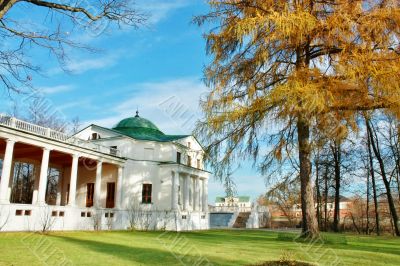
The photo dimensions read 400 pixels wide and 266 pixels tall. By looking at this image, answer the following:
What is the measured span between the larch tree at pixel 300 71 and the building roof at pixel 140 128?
868 inches

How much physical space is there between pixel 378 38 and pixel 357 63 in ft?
4.56

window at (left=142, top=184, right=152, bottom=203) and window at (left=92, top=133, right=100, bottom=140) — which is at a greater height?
window at (left=92, top=133, right=100, bottom=140)

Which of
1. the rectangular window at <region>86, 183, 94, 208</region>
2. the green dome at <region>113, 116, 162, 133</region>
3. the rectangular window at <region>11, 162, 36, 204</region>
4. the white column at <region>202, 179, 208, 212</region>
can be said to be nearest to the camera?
the rectangular window at <region>86, 183, 94, 208</region>

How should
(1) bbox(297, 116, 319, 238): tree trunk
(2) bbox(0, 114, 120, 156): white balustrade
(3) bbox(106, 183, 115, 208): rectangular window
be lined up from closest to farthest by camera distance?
1. (1) bbox(297, 116, 319, 238): tree trunk
2. (2) bbox(0, 114, 120, 156): white balustrade
3. (3) bbox(106, 183, 115, 208): rectangular window

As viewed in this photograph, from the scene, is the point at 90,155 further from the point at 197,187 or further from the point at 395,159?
the point at 395,159

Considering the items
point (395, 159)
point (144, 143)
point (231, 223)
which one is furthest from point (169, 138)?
point (395, 159)

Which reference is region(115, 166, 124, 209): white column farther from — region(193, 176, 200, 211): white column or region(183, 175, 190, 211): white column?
region(193, 176, 200, 211): white column

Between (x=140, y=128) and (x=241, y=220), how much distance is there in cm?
1474

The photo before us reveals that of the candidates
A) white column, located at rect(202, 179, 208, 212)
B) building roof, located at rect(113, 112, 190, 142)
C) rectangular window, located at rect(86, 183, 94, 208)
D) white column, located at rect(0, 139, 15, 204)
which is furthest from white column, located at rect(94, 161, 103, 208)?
white column, located at rect(202, 179, 208, 212)

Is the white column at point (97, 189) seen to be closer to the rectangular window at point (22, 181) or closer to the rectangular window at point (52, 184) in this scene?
the rectangular window at point (52, 184)

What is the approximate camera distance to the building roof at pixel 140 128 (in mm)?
34938

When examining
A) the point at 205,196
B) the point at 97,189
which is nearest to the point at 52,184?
the point at 97,189

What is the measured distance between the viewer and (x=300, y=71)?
10719 mm

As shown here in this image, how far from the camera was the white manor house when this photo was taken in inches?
974
